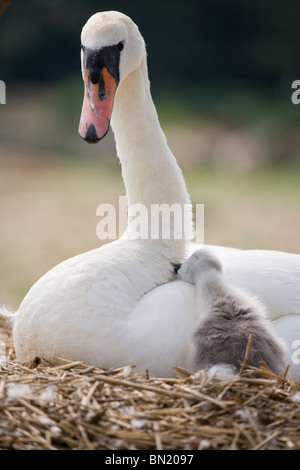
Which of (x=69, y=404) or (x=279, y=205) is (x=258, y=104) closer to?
(x=279, y=205)

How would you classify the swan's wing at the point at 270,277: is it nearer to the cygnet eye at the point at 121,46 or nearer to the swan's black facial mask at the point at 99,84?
the swan's black facial mask at the point at 99,84

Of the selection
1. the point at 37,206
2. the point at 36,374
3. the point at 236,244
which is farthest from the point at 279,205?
the point at 36,374

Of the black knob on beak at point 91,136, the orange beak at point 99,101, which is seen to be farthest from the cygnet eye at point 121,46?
the black knob on beak at point 91,136

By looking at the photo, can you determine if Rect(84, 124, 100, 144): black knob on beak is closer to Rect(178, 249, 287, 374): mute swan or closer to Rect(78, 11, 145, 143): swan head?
Rect(78, 11, 145, 143): swan head

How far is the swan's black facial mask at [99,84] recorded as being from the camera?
392 centimetres

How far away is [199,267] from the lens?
4.10 m

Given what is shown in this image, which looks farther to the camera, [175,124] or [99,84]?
[175,124]

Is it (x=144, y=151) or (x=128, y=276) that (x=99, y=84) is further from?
(x=128, y=276)

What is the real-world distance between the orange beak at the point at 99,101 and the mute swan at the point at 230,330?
896mm

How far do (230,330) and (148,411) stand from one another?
65cm

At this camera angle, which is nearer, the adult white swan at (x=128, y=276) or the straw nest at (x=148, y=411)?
the straw nest at (x=148, y=411)

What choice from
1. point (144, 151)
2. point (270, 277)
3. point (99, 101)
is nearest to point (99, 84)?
point (99, 101)

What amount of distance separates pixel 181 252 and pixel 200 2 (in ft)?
44.2

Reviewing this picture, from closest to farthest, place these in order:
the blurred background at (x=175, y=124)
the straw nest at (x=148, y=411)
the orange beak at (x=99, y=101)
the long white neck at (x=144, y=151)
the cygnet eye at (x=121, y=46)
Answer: the straw nest at (x=148, y=411) < the orange beak at (x=99, y=101) < the cygnet eye at (x=121, y=46) < the long white neck at (x=144, y=151) < the blurred background at (x=175, y=124)
